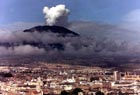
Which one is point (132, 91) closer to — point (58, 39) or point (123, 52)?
point (123, 52)

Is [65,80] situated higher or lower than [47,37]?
lower

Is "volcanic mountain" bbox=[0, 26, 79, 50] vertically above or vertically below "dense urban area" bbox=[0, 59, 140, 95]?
above

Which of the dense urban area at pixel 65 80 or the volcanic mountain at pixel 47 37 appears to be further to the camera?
the volcanic mountain at pixel 47 37

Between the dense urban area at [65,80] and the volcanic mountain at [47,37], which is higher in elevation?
the volcanic mountain at [47,37]

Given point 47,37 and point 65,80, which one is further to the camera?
point 47,37

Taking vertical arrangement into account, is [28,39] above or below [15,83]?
above

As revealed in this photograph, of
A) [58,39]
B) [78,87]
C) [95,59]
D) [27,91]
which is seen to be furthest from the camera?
[58,39]

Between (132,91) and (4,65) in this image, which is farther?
(4,65)

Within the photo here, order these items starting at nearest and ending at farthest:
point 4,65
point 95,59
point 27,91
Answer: point 27,91, point 4,65, point 95,59

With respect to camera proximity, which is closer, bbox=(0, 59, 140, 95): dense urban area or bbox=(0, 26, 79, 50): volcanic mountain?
bbox=(0, 59, 140, 95): dense urban area

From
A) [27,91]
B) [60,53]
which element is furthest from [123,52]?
[27,91]
